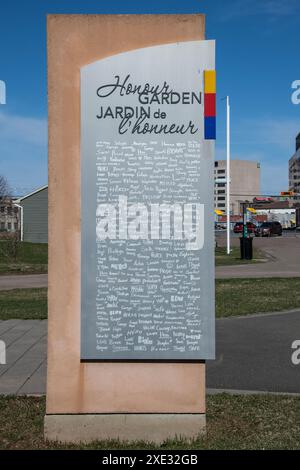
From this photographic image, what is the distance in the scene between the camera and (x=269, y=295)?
1441 centimetres

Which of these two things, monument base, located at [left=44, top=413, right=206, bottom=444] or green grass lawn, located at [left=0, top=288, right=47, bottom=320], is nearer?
monument base, located at [left=44, top=413, right=206, bottom=444]

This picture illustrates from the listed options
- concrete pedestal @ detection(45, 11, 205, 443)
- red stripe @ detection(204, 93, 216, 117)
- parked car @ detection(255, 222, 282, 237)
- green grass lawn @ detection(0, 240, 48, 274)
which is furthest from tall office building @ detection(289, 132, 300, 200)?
concrete pedestal @ detection(45, 11, 205, 443)

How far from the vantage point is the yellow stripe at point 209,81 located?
482 centimetres

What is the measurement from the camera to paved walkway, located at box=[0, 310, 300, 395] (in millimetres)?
6766

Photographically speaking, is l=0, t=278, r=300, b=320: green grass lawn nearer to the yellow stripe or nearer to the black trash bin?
the yellow stripe

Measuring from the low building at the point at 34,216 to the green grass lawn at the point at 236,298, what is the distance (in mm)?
32645

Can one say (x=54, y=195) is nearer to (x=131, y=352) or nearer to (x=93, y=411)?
(x=131, y=352)

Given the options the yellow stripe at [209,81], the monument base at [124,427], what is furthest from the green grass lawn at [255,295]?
the yellow stripe at [209,81]

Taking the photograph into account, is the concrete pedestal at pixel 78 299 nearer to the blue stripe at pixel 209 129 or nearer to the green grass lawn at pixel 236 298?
the blue stripe at pixel 209 129

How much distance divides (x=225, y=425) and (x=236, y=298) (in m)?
8.70

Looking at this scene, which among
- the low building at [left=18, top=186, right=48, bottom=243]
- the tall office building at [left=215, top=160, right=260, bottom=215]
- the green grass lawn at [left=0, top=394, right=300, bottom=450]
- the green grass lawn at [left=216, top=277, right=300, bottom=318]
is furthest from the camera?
the tall office building at [left=215, top=160, right=260, bottom=215]

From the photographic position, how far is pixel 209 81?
4.82 metres

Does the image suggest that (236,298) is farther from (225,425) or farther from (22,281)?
(225,425)

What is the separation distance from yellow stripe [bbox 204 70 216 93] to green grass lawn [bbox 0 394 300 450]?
263 centimetres
